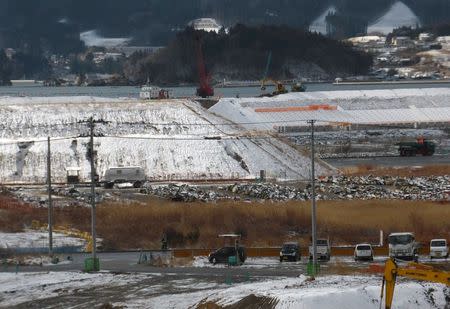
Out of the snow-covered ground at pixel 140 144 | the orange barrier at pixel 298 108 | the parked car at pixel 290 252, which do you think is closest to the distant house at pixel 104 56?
the orange barrier at pixel 298 108

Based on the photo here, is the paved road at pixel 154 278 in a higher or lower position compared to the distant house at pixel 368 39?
lower

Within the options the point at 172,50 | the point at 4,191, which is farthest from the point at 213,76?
the point at 4,191

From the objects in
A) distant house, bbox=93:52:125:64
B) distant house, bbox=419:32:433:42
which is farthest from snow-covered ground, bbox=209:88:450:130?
distant house, bbox=93:52:125:64

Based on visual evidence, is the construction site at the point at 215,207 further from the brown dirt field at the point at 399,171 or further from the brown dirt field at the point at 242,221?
the brown dirt field at the point at 399,171

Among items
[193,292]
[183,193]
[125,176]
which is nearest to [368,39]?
[125,176]

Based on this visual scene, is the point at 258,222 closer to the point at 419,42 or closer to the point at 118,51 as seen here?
the point at 419,42

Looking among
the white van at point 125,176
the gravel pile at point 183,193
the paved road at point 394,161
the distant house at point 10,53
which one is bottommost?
the gravel pile at point 183,193
